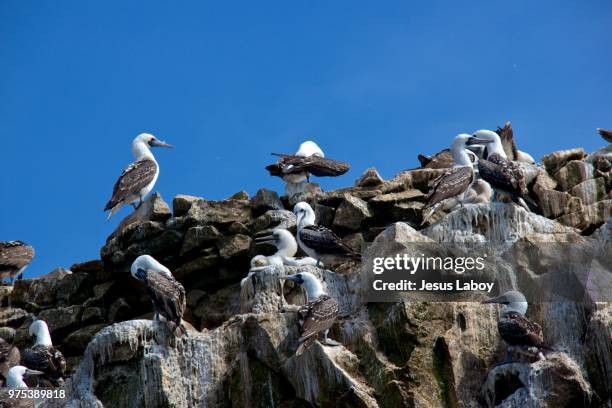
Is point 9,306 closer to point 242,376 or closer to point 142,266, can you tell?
point 142,266

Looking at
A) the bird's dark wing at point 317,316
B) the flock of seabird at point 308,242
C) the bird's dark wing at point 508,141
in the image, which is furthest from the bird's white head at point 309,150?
the bird's dark wing at point 317,316

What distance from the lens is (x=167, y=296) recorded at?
2442 centimetres

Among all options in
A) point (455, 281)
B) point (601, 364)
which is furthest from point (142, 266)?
point (601, 364)

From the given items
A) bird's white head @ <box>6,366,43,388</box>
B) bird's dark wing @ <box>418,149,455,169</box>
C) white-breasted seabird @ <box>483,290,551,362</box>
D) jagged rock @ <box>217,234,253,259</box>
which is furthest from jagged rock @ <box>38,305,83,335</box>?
white-breasted seabird @ <box>483,290,551,362</box>

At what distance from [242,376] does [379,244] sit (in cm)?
343

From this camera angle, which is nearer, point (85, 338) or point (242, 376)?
point (242, 376)

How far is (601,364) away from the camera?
2309 centimetres

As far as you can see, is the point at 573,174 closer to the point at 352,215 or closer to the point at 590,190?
the point at 590,190

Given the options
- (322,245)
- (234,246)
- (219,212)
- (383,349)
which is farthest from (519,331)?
(219,212)

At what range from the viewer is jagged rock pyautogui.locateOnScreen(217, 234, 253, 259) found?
2930cm

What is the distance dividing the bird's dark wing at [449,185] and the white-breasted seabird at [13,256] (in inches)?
389

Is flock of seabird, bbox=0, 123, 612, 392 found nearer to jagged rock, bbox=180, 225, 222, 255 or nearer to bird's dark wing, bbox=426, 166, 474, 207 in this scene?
bird's dark wing, bbox=426, 166, 474, 207

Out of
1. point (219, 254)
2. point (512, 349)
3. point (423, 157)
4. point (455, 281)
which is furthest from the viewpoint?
point (423, 157)

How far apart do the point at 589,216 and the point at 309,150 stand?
6.48 metres
